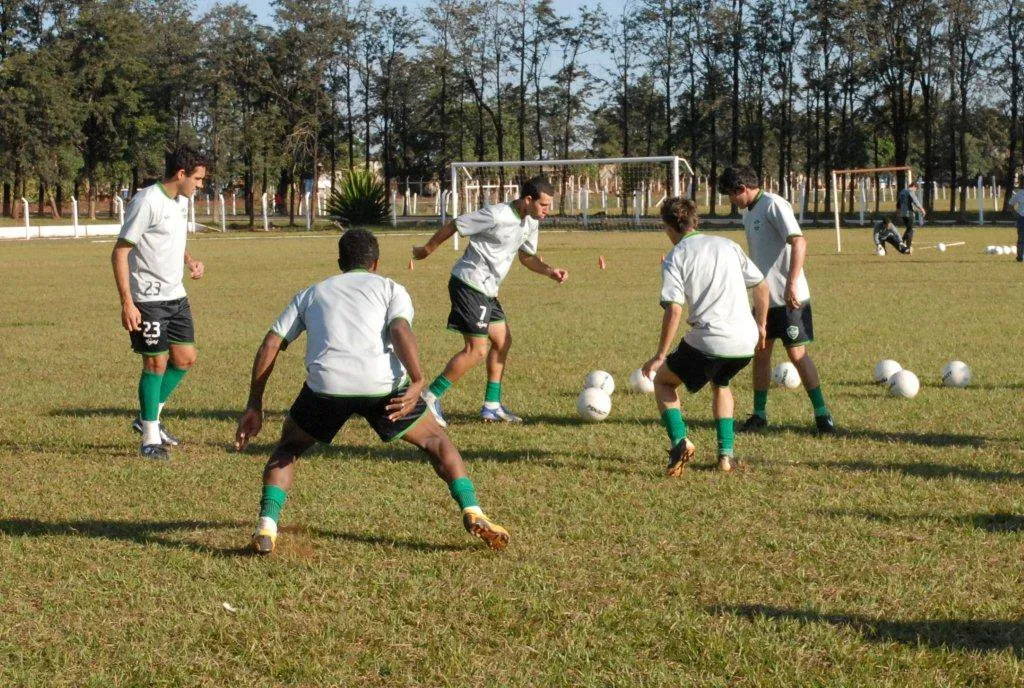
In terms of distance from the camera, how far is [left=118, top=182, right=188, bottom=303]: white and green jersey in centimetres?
788

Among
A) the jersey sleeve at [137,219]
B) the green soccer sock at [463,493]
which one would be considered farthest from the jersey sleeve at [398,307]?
the jersey sleeve at [137,219]

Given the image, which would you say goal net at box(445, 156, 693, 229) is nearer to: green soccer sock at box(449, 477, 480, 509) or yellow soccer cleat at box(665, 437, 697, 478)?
yellow soccer cleat at box(665, 437, 697, 478)

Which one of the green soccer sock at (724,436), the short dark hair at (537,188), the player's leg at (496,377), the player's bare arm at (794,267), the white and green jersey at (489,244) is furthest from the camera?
the player's leg at (496,377)

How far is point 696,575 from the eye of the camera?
525 cm

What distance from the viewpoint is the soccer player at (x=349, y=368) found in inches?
212

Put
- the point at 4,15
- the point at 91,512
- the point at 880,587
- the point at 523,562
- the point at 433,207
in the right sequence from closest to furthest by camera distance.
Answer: the point at 880,587, the point at 523,562, the point at 91,512, the point at 4,15, the point at 433,207

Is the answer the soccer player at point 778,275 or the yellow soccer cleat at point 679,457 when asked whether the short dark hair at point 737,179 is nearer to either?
the soccer player at point 778,275

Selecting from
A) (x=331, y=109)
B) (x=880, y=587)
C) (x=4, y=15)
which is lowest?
(x=880, y=587)

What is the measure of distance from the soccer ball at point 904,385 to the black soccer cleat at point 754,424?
1.62 m

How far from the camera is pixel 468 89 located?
224ft

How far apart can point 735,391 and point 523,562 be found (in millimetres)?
5119

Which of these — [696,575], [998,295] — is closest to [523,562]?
[696,575]

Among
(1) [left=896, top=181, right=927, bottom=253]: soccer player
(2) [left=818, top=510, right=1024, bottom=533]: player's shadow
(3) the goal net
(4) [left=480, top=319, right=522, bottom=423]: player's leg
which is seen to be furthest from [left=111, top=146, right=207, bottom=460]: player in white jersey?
(3) the goal net

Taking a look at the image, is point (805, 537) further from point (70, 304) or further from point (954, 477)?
point (70, 304)
